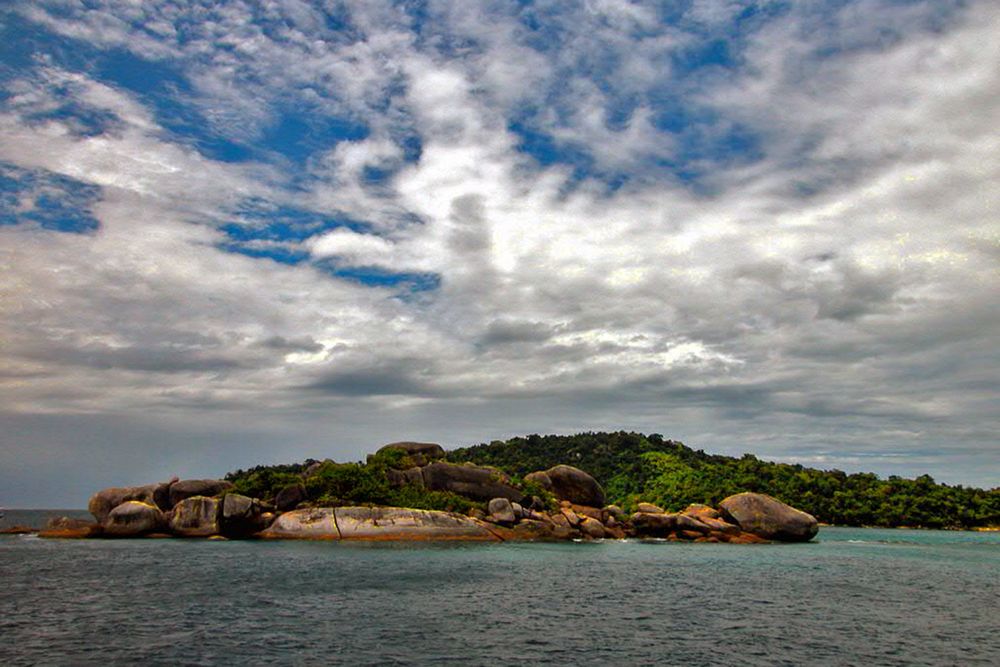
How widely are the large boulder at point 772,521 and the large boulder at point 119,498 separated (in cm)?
6851

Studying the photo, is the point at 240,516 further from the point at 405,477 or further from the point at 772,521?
the point at 772,521

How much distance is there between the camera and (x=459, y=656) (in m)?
23.0

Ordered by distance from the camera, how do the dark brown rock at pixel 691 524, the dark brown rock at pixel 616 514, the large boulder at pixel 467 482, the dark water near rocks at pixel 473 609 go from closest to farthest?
1. the dark water near rocks at pixel 473 609
2. the large boulder at pixel 467 482
3. the dark brown rock at pixel 691 524
4. the dark brown rock at pixel 616 514

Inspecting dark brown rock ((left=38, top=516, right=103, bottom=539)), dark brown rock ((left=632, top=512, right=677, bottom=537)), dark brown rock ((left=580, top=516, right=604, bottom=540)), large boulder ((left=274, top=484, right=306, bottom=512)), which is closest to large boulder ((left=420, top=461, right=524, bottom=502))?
dark brown rock ((left=580, top=516, right=604, bottom=540))

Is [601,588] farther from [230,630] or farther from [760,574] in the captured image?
[230,630]

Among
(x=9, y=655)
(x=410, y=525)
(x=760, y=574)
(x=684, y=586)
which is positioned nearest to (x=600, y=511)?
(x=410, y=525)

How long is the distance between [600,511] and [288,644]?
71.2m

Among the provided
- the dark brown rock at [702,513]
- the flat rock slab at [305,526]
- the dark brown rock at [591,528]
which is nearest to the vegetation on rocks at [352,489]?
the flat rock slab at [305,526]

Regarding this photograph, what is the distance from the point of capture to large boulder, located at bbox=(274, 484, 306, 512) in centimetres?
7294

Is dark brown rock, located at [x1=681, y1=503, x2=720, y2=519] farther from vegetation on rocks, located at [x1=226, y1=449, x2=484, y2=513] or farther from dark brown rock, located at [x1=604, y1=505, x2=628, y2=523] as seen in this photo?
vegetation on rocks, located at [x1=226, y1=449, x2=484, y2=513]

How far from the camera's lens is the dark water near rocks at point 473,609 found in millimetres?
23656

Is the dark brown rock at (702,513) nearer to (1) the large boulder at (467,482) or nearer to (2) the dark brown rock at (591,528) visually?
(2) the dark brown rock at (591,528)

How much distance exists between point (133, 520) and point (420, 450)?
34268 mm

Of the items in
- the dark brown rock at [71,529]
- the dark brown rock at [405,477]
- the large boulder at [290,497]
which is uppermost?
→ the dark brown rock at [405,477]
